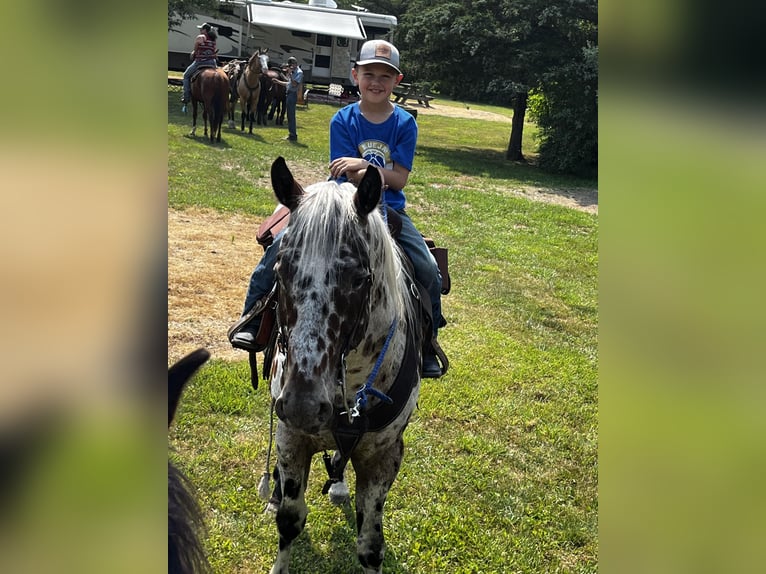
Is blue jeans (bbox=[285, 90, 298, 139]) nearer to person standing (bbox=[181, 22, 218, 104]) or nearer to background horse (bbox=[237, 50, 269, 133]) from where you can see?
background horse (bbox=[237, 50, 269, 133])

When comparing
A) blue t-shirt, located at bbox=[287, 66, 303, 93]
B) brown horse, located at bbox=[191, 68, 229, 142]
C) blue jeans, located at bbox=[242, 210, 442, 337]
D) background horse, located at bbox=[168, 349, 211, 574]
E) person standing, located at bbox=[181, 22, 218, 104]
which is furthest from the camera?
blue t-shirt, located at bbox=[287, 66, 303, 93]

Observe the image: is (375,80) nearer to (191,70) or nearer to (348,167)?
(348,167)

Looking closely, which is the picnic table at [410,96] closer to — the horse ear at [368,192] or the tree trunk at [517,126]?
the tree trunk at [517,126]

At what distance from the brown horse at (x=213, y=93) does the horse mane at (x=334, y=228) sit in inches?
544

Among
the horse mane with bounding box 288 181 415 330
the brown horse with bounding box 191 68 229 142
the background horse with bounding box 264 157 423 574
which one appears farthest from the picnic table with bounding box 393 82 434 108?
the horse mane with bounding box 288 181 415 330

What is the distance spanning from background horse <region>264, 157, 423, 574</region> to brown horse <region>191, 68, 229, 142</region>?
1346 cm

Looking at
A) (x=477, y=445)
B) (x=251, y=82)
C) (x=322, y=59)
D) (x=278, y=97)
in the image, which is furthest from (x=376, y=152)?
(x=322, y=59)

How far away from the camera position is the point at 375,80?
325 cm

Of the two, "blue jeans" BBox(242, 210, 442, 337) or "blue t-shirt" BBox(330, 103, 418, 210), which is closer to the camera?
"blue jeans" BBox(242, 210, 442, 337)

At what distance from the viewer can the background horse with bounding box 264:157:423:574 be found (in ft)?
6.41
